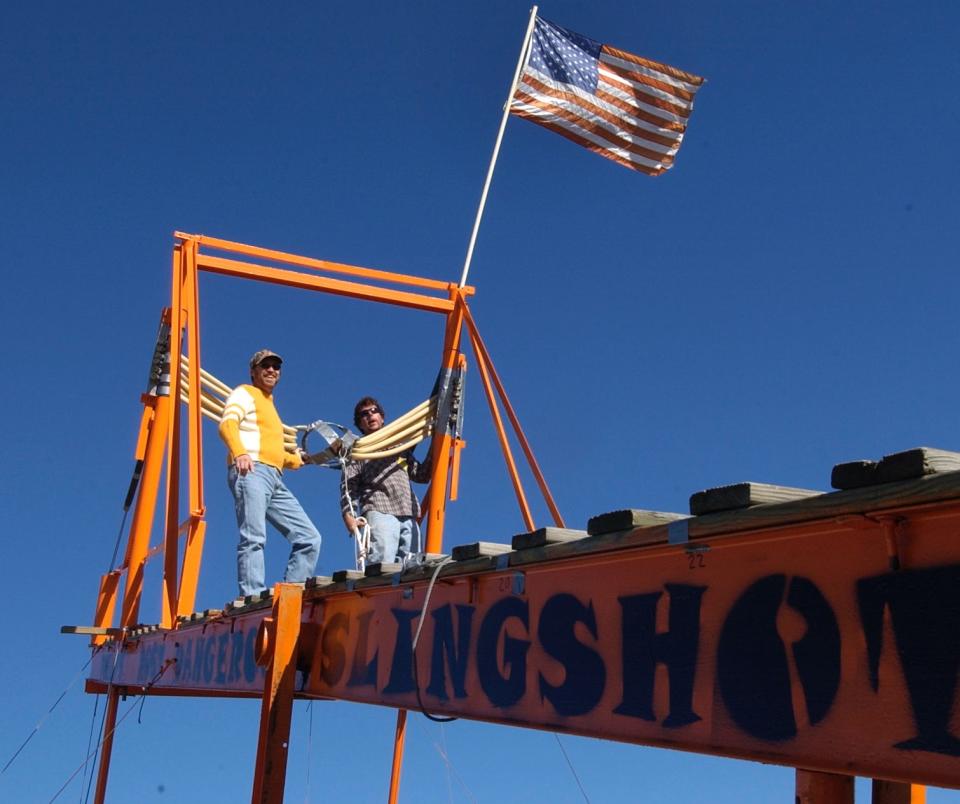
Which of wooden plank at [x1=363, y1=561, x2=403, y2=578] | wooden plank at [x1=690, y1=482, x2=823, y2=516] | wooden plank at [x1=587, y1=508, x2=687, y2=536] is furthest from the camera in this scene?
wooden plank at [x1=363, y1=561, x2=403, y2=578]

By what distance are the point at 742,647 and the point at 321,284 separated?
706 cm

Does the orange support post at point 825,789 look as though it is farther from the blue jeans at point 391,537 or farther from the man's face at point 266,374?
the man's face at point 266,374

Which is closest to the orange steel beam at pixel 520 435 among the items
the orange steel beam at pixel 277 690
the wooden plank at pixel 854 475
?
the orange steel beam at pixel 277 690

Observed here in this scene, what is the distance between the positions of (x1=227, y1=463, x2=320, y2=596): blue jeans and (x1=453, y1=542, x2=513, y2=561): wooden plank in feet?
10.8

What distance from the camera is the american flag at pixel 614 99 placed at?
1107cm

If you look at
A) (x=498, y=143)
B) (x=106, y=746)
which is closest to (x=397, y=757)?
(x=106, y=746)

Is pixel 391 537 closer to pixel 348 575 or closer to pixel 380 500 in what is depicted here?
pixel 380 500

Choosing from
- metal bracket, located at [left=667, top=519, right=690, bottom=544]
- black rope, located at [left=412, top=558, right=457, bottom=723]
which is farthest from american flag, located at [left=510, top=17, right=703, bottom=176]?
metal bracket, located at [left=667, top=519, right=690, bottom=544]

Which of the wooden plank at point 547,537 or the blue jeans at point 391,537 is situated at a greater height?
the blue jeans at point 391,537

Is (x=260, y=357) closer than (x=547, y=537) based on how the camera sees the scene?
No

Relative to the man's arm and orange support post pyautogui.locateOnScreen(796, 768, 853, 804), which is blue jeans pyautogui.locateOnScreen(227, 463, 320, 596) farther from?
orange support post pyautogui.locateOnScreen(796, 768, 853, 804)

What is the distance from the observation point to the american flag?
11.1 m

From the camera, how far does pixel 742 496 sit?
2.61 meters

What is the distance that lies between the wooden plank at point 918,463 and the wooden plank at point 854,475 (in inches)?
1.6
